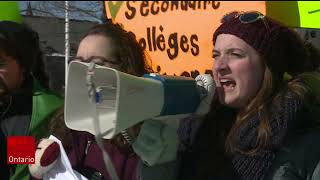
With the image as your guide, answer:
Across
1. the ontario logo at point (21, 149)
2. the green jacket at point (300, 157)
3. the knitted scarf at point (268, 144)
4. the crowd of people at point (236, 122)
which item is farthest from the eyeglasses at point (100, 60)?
the green jacket at point (300, 157)

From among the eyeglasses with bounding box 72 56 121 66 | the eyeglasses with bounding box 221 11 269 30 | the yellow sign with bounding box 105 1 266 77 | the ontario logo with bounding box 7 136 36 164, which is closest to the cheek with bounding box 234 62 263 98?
the eyeglasses with bounding box 221 11 269 30

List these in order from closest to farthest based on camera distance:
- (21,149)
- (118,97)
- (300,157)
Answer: (118,97), (300,157), (21,149)

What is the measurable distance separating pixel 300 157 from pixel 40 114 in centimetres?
91

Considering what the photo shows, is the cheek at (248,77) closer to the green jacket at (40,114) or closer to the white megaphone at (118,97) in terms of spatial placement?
the white megaphone at (118,97)

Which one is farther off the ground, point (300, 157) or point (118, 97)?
point (118, 97)

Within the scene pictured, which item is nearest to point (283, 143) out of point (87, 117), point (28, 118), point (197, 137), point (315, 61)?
point (197, 137)

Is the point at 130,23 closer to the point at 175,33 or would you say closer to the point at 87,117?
the point at 175,33

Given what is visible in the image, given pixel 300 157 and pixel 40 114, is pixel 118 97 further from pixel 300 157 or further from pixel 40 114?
pixel 40 114

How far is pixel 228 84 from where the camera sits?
1366mm

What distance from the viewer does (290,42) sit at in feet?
4.71

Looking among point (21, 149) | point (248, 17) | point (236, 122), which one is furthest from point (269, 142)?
point (21, 149)

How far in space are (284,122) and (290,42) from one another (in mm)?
256

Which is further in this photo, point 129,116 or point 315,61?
point 315,61

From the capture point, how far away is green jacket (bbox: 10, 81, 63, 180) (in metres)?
1.71
